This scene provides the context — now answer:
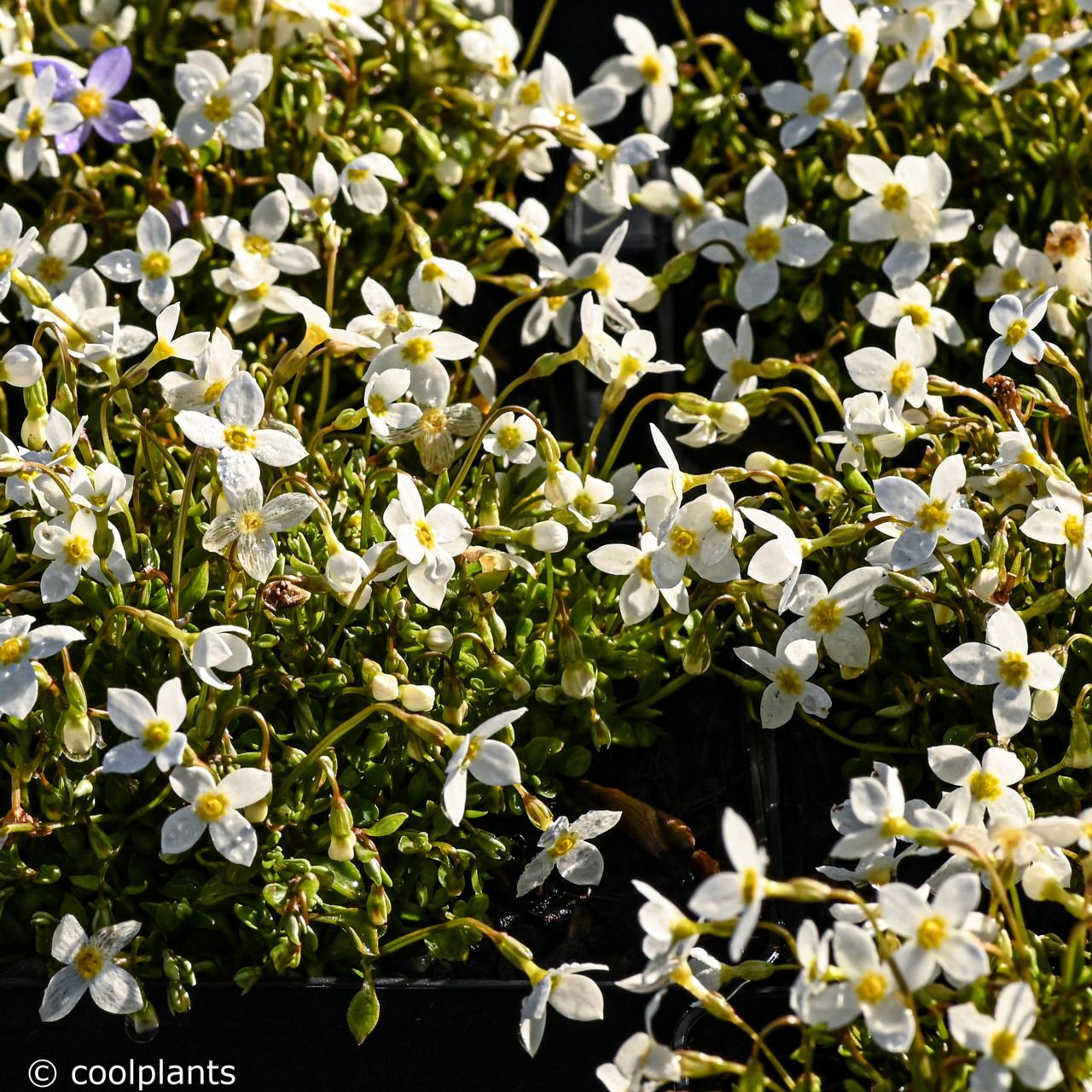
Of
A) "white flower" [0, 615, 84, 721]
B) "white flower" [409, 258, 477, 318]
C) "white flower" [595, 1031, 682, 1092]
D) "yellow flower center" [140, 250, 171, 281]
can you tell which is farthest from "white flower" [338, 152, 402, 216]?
"white flower" [595, 1031, 682, 1092]

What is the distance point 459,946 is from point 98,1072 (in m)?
0.41

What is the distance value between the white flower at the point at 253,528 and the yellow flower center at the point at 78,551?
13 centimetres

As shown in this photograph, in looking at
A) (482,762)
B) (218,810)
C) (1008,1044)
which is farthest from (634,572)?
(1008,1044)

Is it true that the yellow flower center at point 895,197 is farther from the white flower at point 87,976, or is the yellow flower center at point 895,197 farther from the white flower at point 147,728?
the white flower at point 87,976

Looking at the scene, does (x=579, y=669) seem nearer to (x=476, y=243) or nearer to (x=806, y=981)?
(x=806, y=981)

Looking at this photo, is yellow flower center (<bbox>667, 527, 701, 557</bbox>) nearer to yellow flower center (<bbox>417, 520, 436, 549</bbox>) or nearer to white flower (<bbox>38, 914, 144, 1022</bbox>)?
yellow flower center (<bbox>417, 520, 436, 549</bbox>)

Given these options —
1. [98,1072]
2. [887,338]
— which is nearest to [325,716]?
[98,1072]

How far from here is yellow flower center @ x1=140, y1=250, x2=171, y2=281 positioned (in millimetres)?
1764

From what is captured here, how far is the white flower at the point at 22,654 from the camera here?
1314 millimetres

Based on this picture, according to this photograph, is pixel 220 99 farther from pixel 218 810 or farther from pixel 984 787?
pixel 984 787

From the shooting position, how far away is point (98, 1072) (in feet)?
4.69

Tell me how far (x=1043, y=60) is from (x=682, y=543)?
1030 millimetres

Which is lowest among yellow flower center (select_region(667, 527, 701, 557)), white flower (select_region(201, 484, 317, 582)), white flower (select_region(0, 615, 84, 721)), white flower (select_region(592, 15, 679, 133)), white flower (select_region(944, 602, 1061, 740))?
white flower (select_region(0, 615, 84, 721))

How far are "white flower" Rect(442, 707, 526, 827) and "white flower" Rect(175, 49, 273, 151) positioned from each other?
1020 mm
